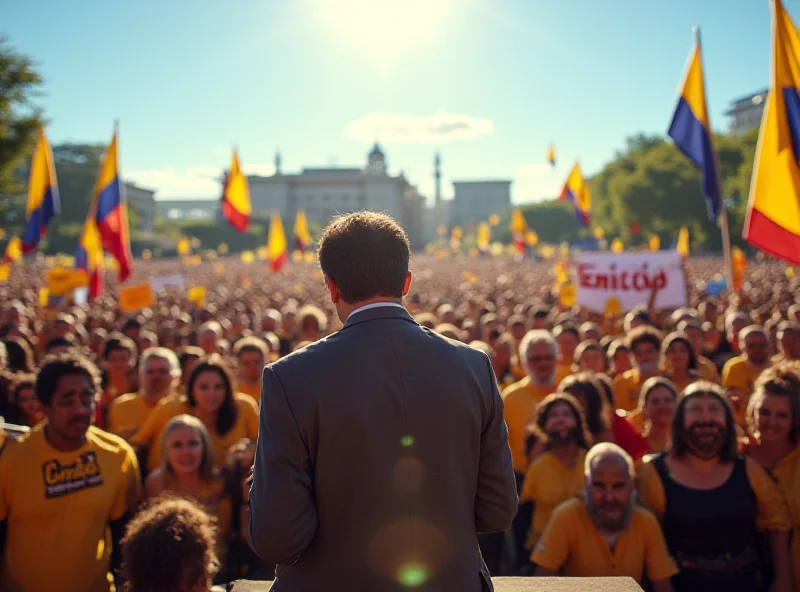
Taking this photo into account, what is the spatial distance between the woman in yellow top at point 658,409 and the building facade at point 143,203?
9961 cm

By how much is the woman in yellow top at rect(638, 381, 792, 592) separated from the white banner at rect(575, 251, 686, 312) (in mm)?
7183

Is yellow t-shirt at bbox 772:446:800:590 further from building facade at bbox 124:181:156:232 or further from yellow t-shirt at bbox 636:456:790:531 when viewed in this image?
building facade at bbox 124:181:156:232

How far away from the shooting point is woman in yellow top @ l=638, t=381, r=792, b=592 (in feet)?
10.5

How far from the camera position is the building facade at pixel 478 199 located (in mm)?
129000

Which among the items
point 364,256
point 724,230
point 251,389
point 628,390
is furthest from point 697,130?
point 364,256

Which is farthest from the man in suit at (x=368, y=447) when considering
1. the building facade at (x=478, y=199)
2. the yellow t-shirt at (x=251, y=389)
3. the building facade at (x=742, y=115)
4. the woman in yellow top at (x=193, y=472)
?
the building facade at (x=478, y=199)

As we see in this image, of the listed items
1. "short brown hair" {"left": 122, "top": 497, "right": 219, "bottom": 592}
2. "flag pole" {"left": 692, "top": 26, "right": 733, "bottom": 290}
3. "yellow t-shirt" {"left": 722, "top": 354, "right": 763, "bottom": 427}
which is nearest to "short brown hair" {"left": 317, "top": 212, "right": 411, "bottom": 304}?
"short brown hair" {"left": 122, "top": 497, "right": 219, "bottom": 592}

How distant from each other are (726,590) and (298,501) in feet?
7.96

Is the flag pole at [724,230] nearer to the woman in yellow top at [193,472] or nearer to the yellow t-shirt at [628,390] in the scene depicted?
the yellow t-shirt at [628,390]

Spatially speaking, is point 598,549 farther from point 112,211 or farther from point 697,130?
point 112,211

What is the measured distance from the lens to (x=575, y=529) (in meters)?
3.28

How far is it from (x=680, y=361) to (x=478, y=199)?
125999mm

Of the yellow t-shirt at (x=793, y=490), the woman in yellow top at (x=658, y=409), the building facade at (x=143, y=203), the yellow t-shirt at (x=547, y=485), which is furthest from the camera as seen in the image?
the building facade at (x=143, y=203)

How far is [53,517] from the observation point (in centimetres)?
311
